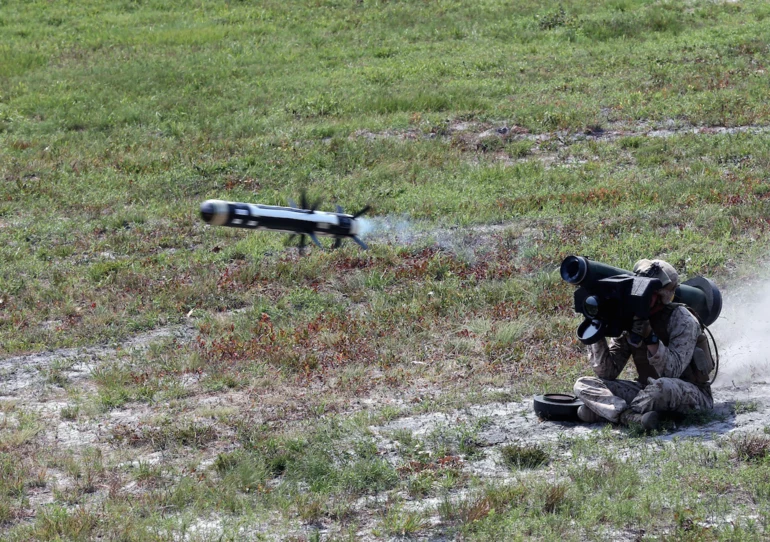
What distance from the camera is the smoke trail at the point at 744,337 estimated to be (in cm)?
985

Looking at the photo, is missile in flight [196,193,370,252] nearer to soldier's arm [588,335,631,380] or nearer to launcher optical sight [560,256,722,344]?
launcher optical sight [560,256,722,344]

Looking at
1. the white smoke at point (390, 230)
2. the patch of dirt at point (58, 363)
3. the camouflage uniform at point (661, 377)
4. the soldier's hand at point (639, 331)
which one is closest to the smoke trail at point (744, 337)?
the camouflage uniform at point (661, 377)

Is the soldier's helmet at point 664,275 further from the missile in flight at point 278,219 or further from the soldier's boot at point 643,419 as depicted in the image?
the missile in flight at point 278,219

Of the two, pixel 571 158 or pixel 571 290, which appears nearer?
pixel 571 290

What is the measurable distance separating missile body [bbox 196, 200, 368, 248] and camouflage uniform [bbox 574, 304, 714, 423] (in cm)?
271

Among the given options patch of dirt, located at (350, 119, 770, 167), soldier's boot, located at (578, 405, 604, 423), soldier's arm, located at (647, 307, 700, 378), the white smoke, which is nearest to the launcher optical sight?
soldier's arm, located at (647, 307, 700, 378)

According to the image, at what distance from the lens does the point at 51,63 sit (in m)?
26.1

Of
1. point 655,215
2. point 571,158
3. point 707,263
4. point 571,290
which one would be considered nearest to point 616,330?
point 571,290

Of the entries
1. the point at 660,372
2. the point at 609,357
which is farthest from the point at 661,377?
the point at 609,357

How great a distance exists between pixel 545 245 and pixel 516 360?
12.7ft

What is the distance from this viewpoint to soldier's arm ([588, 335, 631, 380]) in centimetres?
870

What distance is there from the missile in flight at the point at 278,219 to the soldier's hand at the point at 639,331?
296cm

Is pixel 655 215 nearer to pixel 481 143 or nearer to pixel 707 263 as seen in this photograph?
pixel 707 263

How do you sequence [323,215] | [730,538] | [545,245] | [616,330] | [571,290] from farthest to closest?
[545,245]
[571,290]
[323,215]
[616,330]
[730,538]
